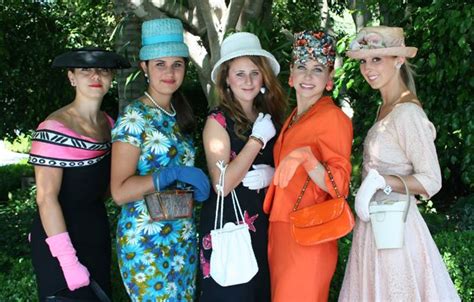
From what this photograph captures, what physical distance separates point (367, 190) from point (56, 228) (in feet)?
4.89

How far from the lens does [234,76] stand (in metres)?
3.21

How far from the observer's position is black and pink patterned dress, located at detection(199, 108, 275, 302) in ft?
10.2

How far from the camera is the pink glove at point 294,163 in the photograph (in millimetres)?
2861

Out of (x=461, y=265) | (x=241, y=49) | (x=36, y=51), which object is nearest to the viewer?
(x=241, y=49)

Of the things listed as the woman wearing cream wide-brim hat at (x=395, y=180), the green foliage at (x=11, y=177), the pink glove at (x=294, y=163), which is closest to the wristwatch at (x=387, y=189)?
the woman wearing cream wide-brim hat at (x=395, y=180)

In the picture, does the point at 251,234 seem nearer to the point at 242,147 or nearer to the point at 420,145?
the point at 242,147

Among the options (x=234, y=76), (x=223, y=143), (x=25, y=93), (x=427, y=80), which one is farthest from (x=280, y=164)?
(x=25, y=93)

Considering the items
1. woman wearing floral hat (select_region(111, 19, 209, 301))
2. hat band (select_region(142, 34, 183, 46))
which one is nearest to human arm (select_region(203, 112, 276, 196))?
woman wearing floral hat (select_region(111, 19, 209, 301))

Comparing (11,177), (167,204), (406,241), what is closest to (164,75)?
(167,204)

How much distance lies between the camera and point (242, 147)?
10.3 ft

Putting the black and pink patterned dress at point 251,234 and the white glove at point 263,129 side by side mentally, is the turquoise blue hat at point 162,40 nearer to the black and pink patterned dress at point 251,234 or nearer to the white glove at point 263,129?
the black and pink patterned dress at point 251,234

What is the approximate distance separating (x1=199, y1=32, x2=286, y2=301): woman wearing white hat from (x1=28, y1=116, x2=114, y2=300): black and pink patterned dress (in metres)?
0.54

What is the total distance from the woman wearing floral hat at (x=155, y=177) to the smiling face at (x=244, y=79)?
0.30 m

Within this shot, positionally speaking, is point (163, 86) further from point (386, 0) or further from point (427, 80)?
point (427, 80)
